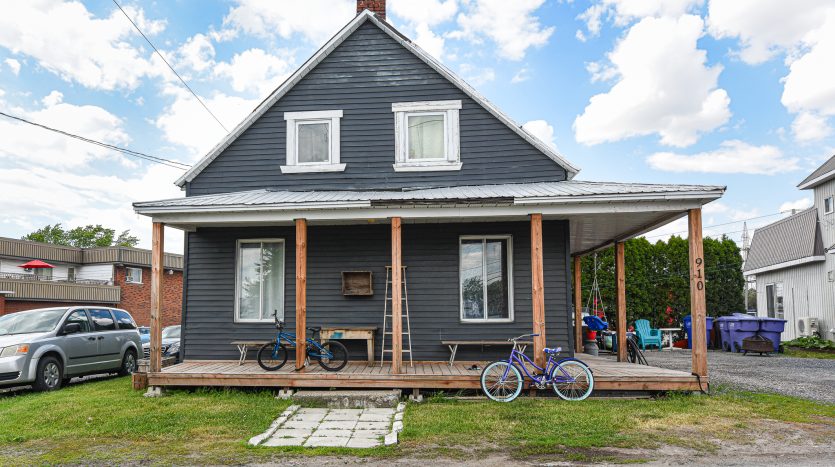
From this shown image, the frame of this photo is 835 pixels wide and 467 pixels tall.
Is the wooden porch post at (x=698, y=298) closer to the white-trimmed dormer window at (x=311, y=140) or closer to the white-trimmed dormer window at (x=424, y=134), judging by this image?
the white-trimmed dormer window at (x=424, y=134)

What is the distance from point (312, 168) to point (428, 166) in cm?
237

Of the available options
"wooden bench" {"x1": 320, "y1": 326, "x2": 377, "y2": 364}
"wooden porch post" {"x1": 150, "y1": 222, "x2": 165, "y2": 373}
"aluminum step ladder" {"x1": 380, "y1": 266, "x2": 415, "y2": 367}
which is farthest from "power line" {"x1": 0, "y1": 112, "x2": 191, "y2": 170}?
"aluminum step ladder" {"x1": 380, "y1": 266, "x2": 415, "y2": 367}

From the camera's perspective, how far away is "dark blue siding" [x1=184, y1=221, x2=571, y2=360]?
11602 millimetres

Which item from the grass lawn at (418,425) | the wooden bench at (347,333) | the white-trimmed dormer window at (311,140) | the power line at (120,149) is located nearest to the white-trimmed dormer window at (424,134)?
the white-trimmed dormer window at (311,140)

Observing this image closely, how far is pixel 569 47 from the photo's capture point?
18.3m

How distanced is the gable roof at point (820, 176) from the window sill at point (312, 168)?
17185mm

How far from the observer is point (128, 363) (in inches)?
527

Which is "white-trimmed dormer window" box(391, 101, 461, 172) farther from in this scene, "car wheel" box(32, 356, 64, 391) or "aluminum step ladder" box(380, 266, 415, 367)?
"car wheel" box(32, 356, 64, 391)

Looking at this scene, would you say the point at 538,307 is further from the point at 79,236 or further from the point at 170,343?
the point at 79,236

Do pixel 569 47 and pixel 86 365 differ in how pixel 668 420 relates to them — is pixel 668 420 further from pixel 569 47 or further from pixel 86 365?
pixel 569 47

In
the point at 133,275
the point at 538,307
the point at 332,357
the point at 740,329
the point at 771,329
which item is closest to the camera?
the point at 538,307

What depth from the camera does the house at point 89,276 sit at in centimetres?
2805

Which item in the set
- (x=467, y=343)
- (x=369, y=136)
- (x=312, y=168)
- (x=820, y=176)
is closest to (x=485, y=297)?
(x=467, y=343)

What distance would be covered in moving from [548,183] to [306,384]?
18.9ft
